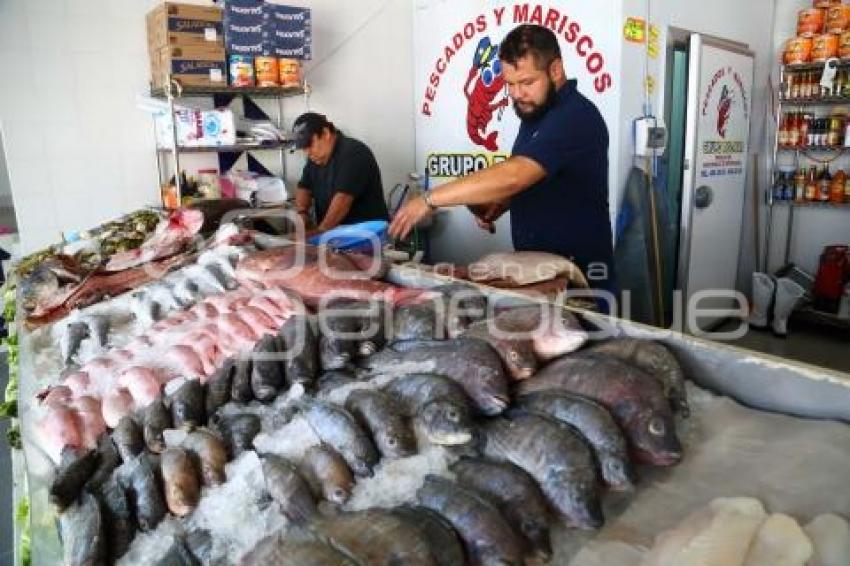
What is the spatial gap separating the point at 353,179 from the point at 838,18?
14.9ft

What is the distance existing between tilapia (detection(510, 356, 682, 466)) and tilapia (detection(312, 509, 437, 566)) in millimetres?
452

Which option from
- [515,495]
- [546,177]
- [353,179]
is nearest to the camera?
[515,495]

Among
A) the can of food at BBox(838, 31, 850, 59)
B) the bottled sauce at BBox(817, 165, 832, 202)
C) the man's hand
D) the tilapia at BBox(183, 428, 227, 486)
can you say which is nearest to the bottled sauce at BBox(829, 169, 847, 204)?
the bottled sauce at BBox(817, 165, 832, 202)

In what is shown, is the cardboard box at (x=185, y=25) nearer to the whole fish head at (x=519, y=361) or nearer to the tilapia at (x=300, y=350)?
the tilapia at (x=300, y=350)

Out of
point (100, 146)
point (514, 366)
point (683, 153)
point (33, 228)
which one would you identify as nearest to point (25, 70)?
point (100, 146)

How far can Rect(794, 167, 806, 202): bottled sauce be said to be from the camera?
5840 mm

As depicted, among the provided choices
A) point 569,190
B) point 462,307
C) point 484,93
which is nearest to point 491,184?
point 569,190

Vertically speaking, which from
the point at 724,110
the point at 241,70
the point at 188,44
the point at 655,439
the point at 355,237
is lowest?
the point at 655,439

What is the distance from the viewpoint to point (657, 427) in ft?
3.77

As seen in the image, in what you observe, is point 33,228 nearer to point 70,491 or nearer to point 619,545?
point 70,491

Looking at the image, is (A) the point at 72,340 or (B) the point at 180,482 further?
(A) the point at 72,340

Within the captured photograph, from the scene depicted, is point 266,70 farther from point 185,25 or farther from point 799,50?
point 799,50

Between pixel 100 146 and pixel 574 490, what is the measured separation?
450 centimetres

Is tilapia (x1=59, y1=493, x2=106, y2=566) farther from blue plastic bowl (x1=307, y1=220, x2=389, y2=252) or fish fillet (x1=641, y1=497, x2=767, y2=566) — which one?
blue plastic bowl (x1=307, y1=220, x2=389, y2=252)
